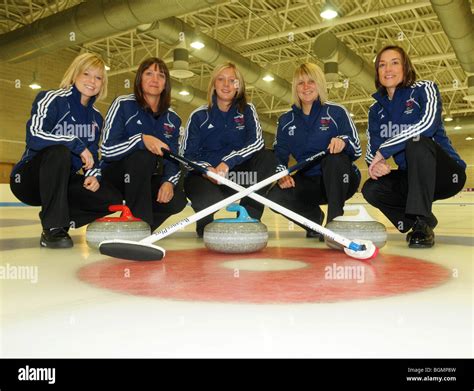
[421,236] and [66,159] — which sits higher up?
[66,159]

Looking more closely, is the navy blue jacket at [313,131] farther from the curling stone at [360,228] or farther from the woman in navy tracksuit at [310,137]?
the curling stone at [360,228]

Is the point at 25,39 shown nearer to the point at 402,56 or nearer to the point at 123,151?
the point at 123,151

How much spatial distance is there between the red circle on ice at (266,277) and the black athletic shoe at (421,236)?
40cm

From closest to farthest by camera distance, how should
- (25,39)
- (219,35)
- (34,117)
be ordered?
(34,117) < (25,39) < (219,35)

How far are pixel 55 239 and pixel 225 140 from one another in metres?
1.13

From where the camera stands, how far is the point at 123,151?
2609 mm

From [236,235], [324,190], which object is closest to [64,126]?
[236,235]

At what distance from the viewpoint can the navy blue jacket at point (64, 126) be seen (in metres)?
2.44

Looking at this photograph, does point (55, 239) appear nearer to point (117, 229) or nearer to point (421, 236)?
point (117, 229)

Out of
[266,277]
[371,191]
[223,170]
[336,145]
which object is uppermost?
[336,145]

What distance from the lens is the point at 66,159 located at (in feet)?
7.97

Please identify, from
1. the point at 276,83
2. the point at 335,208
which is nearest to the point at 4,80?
the point at 276,83

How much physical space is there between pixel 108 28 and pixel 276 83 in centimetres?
647

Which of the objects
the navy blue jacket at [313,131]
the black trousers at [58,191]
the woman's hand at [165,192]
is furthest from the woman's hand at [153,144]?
the navy blue jacket at [313,131]
